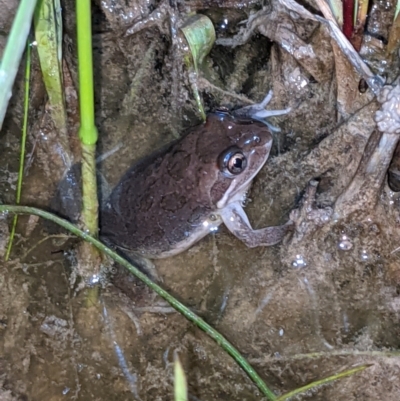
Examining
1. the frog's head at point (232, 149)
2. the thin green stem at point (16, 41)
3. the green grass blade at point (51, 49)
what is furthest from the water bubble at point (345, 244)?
the thin green stem at point (16, 41)

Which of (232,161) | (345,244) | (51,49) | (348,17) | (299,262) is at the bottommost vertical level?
(299,262)

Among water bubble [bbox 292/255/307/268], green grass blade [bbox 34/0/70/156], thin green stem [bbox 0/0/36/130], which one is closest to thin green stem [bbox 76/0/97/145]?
thin green stem [bbox 0/0/36/130]

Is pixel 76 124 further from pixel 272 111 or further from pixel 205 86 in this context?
pixel 272 111

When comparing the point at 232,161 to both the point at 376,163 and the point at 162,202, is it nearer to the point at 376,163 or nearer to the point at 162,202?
the point at 162,202

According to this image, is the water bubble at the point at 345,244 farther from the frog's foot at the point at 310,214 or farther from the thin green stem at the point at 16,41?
the thin green stem at the point at 16,41

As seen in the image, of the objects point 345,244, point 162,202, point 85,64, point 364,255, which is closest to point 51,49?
point 85,64

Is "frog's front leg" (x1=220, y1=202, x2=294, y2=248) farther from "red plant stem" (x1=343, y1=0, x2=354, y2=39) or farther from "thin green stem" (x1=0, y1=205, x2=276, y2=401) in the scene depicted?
"red plant stem" (x1=343, y1=0, x2=354, y2=39)

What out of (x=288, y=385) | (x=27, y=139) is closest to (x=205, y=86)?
(x=27, y=139)
